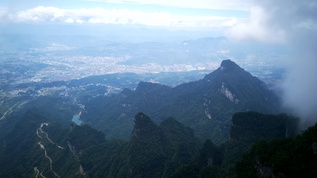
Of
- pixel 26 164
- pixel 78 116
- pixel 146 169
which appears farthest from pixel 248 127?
pixel 78 116

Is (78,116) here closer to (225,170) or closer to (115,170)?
(115,170)

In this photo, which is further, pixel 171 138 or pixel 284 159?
pixel 171 138

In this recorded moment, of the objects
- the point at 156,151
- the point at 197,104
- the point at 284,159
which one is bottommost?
the point at 156,151

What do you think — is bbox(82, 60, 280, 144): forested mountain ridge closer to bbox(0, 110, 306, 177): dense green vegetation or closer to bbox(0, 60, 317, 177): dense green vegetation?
bbox(0, 60, 317, 177): dense green vegetation

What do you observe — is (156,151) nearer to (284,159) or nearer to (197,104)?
(284,159)

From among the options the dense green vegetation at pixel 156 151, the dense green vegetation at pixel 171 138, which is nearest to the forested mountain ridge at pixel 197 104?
the dense green vegetation at pixel 171 138

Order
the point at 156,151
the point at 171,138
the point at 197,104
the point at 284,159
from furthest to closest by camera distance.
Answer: the point at 197,104, the point at 171,138, the point at 156,151, the point at 284,159

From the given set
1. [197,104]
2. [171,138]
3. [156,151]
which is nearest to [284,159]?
[156,151]

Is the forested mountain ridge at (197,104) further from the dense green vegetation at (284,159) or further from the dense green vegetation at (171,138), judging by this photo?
the dense green vegetation at (284,159)
